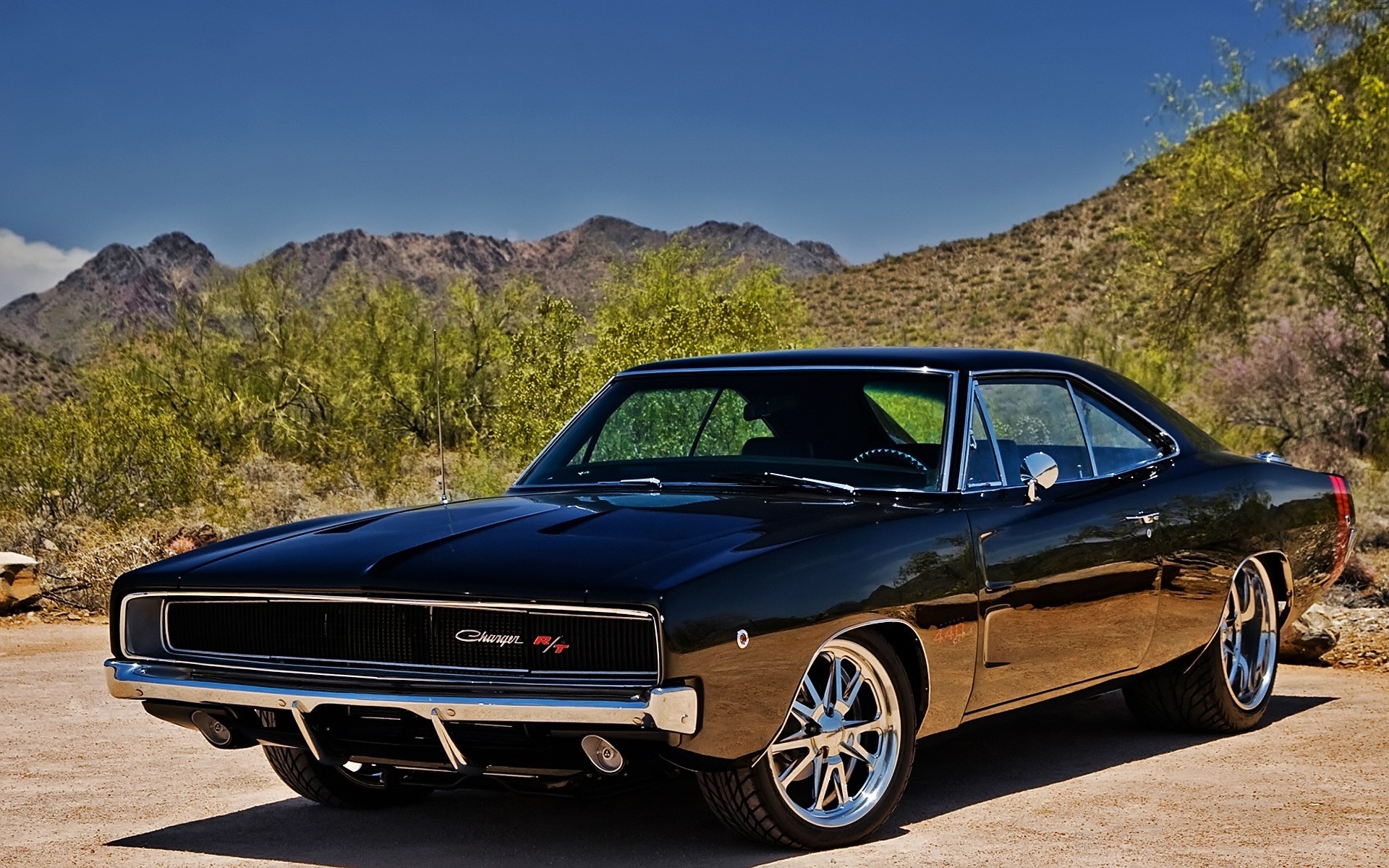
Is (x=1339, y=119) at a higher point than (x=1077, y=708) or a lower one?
higher

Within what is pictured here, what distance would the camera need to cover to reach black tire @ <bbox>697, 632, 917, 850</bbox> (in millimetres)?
4848

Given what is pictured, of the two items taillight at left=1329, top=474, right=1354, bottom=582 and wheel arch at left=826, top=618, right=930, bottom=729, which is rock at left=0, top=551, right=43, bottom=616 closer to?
taillight at left=1329, top=474, right=1354, bottom=582

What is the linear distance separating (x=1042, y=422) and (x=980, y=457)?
93 cm

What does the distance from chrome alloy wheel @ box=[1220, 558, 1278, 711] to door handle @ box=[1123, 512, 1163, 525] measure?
0.81m

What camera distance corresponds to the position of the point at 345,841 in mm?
5375

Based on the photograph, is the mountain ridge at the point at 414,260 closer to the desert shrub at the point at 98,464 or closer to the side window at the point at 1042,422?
the desert shrub at the point at 98,464

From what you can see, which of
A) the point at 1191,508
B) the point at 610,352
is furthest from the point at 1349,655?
the point at 610,352

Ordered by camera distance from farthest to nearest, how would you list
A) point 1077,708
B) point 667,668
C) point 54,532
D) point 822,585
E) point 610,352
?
point 610,352
point 54,532
point 1077,708
point 822,585
point 667,668

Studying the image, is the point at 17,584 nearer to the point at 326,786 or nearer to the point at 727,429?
the point at 326,786

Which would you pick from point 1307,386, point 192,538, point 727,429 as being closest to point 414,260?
point 1307,386

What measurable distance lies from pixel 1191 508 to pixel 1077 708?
1578 mm

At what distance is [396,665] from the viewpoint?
4.80 m

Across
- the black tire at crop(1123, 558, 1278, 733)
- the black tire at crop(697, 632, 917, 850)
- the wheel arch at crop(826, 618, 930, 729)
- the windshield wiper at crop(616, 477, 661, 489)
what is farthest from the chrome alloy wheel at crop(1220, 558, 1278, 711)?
the windshield wiper at crop(616, 477, 661, 489)

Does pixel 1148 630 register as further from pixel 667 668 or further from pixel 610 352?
pixel 610 352
